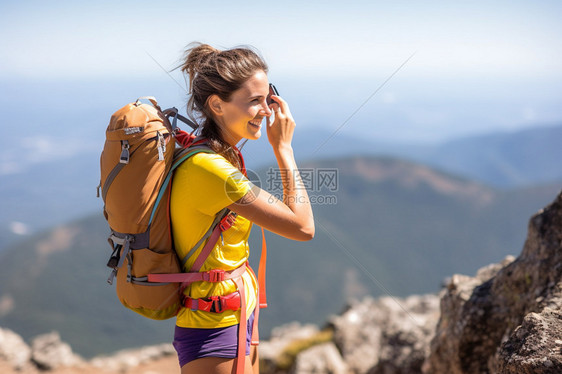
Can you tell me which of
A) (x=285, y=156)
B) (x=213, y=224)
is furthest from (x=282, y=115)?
(x=213, y=224)

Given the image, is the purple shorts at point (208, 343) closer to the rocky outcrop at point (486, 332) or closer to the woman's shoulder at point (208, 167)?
the woman's shoulder at point (208, 167)

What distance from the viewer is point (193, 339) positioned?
259 centimetres

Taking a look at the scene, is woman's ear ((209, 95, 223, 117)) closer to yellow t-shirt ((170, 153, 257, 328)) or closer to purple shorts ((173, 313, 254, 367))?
yellow t-shirt ((170, 153, 257, 328))

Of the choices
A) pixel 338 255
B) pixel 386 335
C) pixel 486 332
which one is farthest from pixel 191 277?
pixel 338 255

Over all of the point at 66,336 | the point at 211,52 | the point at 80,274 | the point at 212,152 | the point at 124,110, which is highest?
the point at 80,274

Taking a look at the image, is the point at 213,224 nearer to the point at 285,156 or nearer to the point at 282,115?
the point at 285,156

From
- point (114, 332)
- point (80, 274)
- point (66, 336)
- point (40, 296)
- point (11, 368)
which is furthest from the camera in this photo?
point (80, 274)

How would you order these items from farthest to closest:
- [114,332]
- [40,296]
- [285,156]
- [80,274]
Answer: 1. [80,274]
2. [40,296]
3. [114,332]
4. [285,156]

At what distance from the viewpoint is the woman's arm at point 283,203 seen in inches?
95.5

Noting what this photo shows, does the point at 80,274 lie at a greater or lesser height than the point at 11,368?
greater

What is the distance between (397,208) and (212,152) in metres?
165

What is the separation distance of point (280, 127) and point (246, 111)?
232 millimetres

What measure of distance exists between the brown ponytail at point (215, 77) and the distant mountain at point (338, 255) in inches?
1272

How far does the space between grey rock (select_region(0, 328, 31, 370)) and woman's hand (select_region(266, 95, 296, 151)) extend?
1144 centimetres
